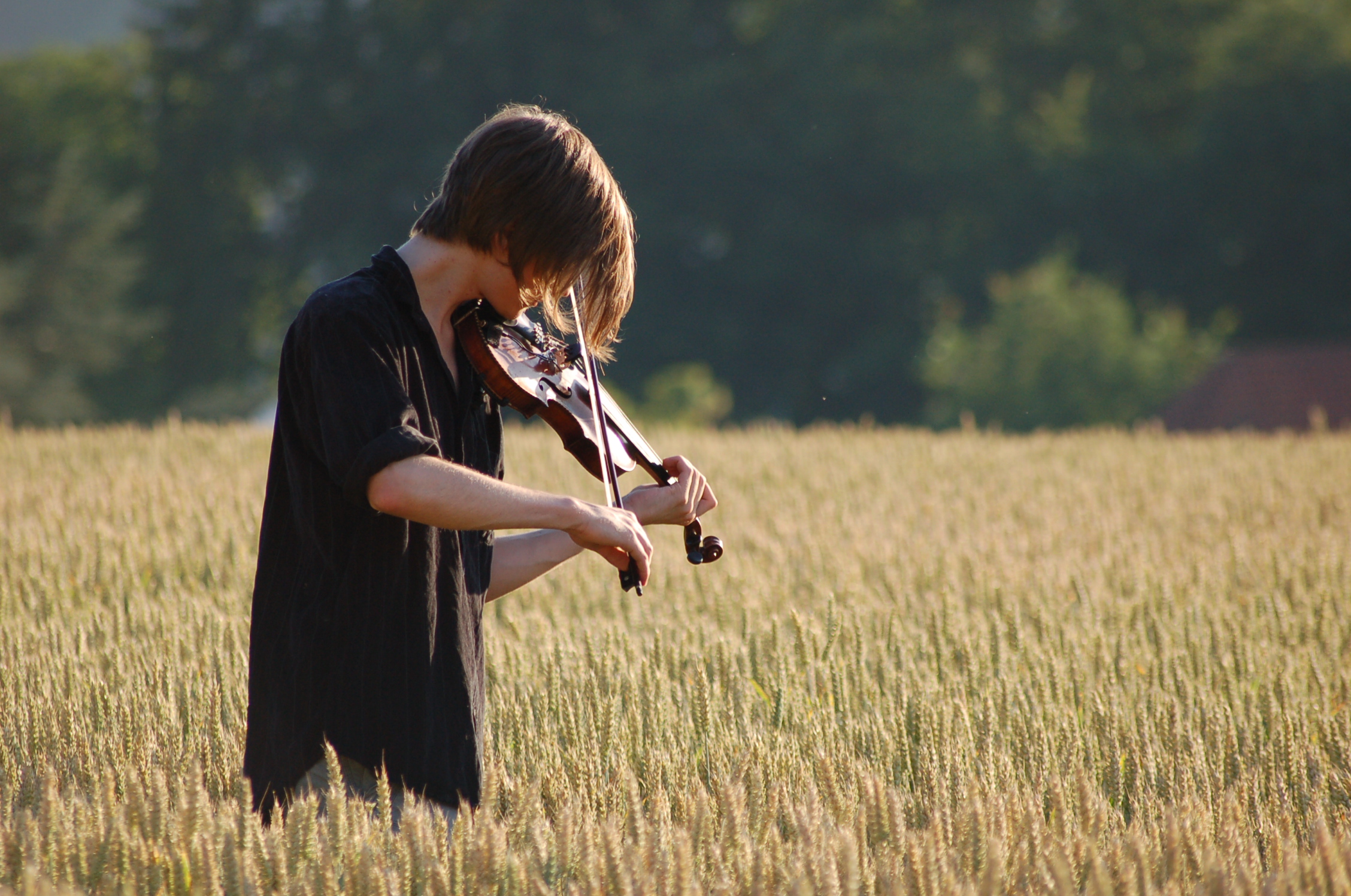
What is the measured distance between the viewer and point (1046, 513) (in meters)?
7.82

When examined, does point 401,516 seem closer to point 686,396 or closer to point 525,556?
point 525,556

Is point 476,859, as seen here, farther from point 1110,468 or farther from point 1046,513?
point 1110,468

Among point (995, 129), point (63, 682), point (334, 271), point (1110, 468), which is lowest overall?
point (63, 682)

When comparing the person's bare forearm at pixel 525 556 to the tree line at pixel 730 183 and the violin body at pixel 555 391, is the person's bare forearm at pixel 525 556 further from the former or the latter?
the tree line at pixel 730 183

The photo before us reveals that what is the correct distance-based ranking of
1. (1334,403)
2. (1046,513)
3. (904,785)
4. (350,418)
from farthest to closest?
1. (1334,403)
2. (1046,513)
3. (904,785)
4. (350,418)

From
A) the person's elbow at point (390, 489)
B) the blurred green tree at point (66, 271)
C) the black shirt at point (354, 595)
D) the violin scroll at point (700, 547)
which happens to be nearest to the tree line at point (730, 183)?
the blurred green tree at point (66, 271)

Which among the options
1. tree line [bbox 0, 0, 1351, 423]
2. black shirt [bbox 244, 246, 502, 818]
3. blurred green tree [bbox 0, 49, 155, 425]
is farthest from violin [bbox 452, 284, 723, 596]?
blurred green tree [bbox 0, 49, 155, 425]

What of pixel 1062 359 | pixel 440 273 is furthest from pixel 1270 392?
pixel 440 273

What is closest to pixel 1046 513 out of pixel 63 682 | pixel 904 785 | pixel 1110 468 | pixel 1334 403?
pixel 1110 468

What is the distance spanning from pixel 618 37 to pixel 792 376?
11556 millimetres

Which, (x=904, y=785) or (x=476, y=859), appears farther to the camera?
(x=904, y=785)

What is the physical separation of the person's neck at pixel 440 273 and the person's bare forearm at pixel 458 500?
Answer: 0.41 m

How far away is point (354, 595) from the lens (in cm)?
254

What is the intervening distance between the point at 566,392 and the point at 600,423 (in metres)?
0.11
